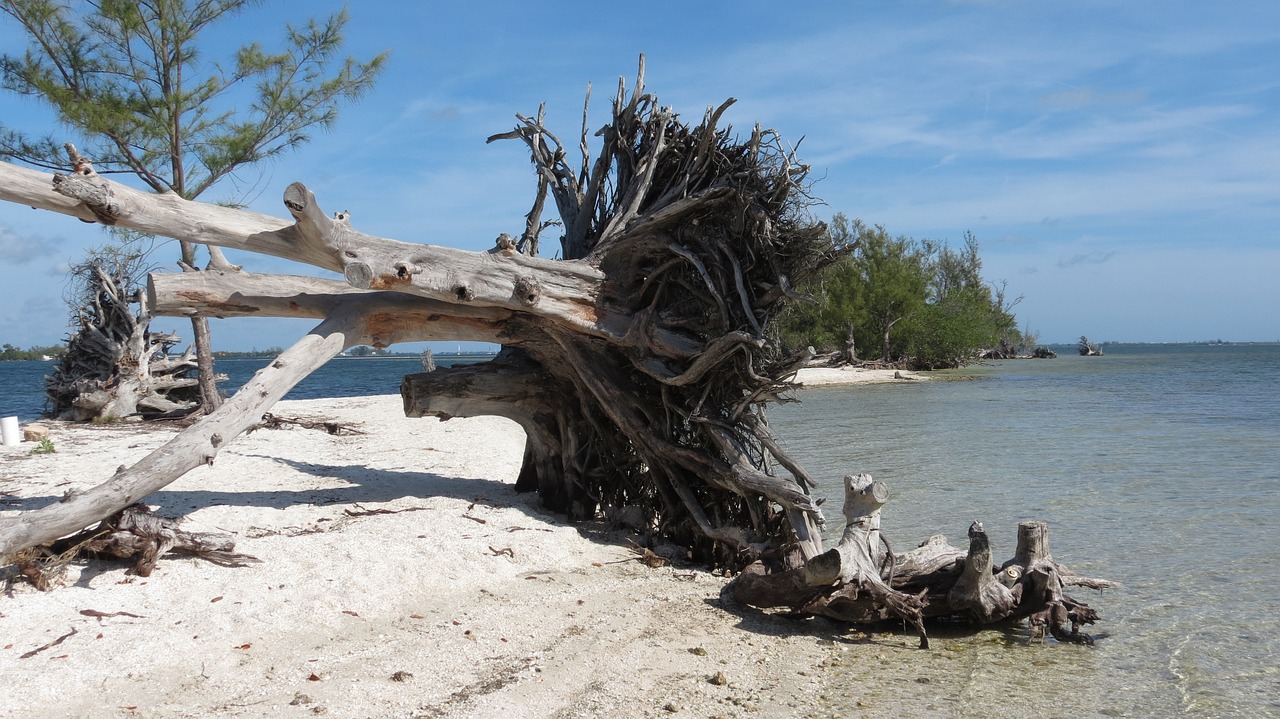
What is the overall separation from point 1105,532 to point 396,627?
21.8 ft

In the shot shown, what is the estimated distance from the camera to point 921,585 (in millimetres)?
5465

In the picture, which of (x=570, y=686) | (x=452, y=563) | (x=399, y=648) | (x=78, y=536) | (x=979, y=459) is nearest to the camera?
(x=570, y=686)

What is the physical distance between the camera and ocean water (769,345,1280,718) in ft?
14.4

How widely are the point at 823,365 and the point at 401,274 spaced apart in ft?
141

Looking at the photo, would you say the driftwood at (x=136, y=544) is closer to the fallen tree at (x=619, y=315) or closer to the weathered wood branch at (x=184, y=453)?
the weathered wood branch at (x=184, y=453)

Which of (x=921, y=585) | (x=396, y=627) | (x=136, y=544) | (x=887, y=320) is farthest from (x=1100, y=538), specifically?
(x=887, y=320)

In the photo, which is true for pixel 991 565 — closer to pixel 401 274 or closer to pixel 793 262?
pixel 793 262

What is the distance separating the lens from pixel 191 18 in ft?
44.5

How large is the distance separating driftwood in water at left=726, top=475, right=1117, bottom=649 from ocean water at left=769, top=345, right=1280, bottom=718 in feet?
0.64

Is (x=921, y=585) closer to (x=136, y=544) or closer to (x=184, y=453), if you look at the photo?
(x=184, y=453)

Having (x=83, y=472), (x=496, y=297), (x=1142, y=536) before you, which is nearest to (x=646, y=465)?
(x=496, y=297)

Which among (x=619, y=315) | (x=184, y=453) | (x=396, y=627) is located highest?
(x=619, y=315)

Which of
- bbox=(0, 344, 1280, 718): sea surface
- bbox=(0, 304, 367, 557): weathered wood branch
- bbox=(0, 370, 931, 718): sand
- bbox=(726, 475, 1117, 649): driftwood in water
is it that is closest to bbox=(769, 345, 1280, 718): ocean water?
bbox=(0, 344, 1280, 718): sea surface

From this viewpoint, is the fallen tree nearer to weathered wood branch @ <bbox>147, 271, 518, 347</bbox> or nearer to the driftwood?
weathered wood branch @ <bbox>147, 271, 518, 347</bbox>
